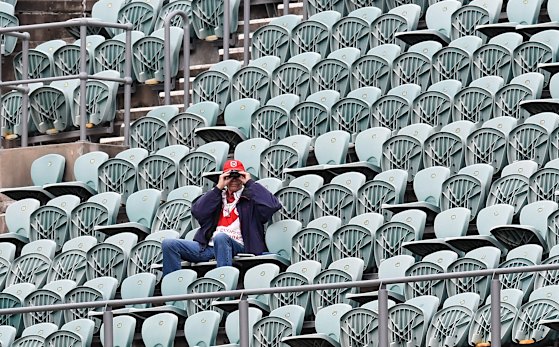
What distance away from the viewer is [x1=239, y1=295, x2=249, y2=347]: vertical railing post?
1565cm

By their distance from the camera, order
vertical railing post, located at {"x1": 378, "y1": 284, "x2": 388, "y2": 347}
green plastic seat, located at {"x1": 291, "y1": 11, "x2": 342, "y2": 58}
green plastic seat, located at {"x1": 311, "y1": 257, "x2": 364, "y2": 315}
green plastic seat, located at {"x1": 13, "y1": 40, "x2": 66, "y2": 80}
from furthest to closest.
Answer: green plastic seat, located at {"x1": 13, "y1": 40, "x2": 66, "y2": 80}
green plastic seat, located at {"x1": 291, "y1": 11, "x2": 342, "y2": 58}
green plastic seat, located at {"x1": 311, "y1": 257, "x2": 364, "y2": 315}
vertical railing post, located at {"x1": 378, "y1": 284, "x2": 388, "y2": 347}

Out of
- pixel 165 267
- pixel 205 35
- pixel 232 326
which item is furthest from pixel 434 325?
pixel 205 35

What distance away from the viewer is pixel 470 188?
55.8 feet

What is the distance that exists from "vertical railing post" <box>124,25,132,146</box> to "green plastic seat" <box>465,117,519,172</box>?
3418 mm

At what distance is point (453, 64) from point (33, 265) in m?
3.43

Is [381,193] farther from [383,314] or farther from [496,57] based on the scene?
[383,314]

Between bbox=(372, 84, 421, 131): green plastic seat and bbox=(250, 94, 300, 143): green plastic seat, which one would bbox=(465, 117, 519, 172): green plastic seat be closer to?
bbox=(372, 84, 421, 131): green plastic seat

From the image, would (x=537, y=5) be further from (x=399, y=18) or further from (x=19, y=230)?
(x=19, y=230)

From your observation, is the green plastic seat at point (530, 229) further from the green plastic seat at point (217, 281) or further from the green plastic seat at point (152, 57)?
the green plastic seat at point (152, 57)

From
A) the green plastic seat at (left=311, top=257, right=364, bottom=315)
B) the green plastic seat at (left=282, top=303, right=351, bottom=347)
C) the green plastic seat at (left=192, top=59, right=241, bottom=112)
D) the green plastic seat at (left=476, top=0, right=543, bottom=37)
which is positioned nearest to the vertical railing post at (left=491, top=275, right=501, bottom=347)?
the green plastic seat at (left=282, top=303, right=351, bottom=347)

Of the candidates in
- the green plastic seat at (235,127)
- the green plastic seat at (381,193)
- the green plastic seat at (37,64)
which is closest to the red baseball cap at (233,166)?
the green plastic seat at (381,193)

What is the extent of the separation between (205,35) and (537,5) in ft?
10.4

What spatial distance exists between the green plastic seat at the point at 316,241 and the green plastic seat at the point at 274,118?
5.50ft

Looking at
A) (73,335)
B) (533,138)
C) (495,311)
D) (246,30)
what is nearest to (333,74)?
(246,30)
